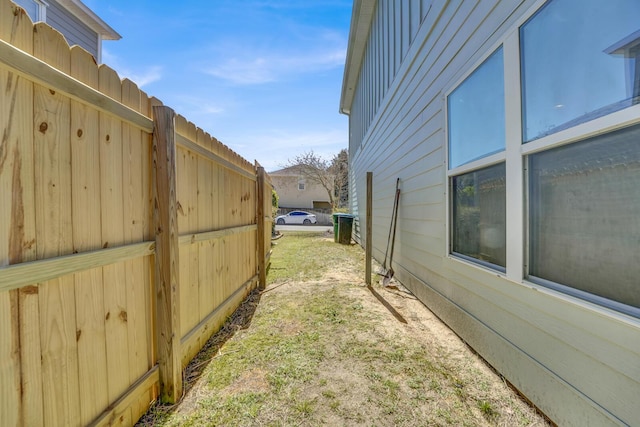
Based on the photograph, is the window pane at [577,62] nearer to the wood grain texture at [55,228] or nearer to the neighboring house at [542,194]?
the neighboring house at [542,194]

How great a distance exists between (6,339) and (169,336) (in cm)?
86

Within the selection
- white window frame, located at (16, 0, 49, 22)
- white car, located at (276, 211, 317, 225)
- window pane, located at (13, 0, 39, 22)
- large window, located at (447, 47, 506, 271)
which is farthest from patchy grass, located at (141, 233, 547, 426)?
white car, located at (276, 211, 317, 225)

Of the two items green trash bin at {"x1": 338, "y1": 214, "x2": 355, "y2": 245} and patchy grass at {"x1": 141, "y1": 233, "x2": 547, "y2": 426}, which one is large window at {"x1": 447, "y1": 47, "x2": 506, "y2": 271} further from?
green trash bin at {"x1": 338, "y1": 214, "x2": 355, "y2": 245}

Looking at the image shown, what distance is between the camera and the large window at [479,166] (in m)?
2.10

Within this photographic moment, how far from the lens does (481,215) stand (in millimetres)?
2385

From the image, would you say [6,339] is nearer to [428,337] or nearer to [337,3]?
[428,337]

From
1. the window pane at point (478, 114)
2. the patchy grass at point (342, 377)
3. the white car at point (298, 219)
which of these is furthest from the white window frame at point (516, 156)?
the white car at point (298, 219)

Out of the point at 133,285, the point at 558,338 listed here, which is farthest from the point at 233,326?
the point at 558,338

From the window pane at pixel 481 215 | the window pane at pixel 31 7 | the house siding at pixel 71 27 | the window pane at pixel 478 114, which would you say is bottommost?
the window pane at pixel 481 215

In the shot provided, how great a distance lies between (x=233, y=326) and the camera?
9.48 feet

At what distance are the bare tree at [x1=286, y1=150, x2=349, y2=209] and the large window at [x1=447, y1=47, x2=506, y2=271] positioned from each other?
1774cm

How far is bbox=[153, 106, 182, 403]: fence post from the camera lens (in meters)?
1.71

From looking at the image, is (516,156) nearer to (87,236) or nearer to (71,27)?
(87,236)

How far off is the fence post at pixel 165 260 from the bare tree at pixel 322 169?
1886 cm
